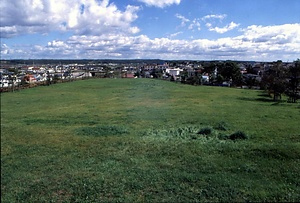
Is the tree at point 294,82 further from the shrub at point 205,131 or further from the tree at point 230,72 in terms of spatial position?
the tree at point 230,72

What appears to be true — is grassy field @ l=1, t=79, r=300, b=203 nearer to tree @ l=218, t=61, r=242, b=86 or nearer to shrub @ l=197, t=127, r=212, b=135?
shrub @ l=197, t=127, r=212, b=135

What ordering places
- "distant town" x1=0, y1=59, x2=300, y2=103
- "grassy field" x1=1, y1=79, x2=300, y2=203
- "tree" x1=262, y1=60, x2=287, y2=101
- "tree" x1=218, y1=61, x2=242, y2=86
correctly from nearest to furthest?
1. "distant town" x1=0, y1=59, x2=300, y2=103
2. "grassy field" x1=1, y1=79, x2=300, y2=203
3. "tree" x1=262, y1=60, x2=287, y2=101
4. "tree" x1=218, y1=61, x2=242, y2=86

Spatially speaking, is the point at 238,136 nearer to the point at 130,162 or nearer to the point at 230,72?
the point at 130,162

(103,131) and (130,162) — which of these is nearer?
(130,162)

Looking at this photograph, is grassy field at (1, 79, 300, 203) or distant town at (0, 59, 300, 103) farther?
grassy field at (1, 79, 300, 203)

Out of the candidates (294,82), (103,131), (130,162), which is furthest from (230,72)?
(130,162)

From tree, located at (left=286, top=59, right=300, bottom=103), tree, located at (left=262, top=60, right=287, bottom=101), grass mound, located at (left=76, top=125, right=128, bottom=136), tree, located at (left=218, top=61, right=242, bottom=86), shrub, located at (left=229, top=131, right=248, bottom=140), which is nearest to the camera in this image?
grass mound, located at (left=76, top=125, right=128, bottom=136)

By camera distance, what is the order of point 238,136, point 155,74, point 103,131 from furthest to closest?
point 155,74
point 103,131
point 238,136

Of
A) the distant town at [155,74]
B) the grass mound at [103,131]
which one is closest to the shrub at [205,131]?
the grass mound at [103,131]

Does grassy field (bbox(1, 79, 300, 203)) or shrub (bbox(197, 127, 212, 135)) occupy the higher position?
grassy field (bbox(1, 79, 300, 203))

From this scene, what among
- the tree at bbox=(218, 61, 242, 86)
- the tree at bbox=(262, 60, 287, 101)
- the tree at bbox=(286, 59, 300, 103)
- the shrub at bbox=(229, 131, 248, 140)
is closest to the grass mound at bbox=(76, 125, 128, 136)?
the shrub at bbox=(229, 131, 248, 140)

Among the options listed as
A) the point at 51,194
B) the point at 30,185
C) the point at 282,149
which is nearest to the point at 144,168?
the point at 51,194

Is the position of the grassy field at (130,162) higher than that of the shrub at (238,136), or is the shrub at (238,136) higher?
the grassy field at (130,162)

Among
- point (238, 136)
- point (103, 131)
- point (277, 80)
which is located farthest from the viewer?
point (277, 80)
